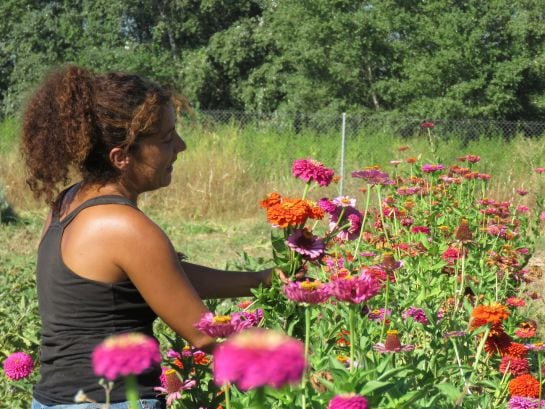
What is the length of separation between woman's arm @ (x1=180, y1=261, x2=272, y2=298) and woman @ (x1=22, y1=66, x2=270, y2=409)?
68 millimetres

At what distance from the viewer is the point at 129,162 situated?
1863mm

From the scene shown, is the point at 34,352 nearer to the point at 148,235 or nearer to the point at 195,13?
the point at 148,235

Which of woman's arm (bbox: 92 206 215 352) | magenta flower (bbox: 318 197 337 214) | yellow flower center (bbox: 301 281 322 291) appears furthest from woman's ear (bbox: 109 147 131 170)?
yellow flower center (bbox: 301 281 322 291)

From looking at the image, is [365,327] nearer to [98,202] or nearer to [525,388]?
[525,388]

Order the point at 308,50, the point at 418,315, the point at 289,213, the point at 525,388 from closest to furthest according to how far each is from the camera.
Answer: the point at 289,213 < the point at 525,388 < the point at 418,315 < the point at 308,50

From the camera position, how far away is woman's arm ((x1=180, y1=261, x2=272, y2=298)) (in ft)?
6.69

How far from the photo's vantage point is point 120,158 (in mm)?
1856

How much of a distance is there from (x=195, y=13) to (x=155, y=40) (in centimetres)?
154

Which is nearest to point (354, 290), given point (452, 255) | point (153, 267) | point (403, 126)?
point (153, 267)

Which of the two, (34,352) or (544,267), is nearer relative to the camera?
(34,352)

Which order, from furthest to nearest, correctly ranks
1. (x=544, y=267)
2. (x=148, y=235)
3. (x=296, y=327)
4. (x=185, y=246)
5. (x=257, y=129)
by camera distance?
(x=257, y=129) < (x=185, y=246) < (x=544, y=267) < (x=296, y=327) < (x=148, y=235)

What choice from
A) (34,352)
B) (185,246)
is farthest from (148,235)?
(185,246)

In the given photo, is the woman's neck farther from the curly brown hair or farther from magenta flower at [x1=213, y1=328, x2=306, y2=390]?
magenta flower at [x1=213, y1=328, x2=306, y2=390]

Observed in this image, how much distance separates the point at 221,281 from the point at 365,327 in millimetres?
361
